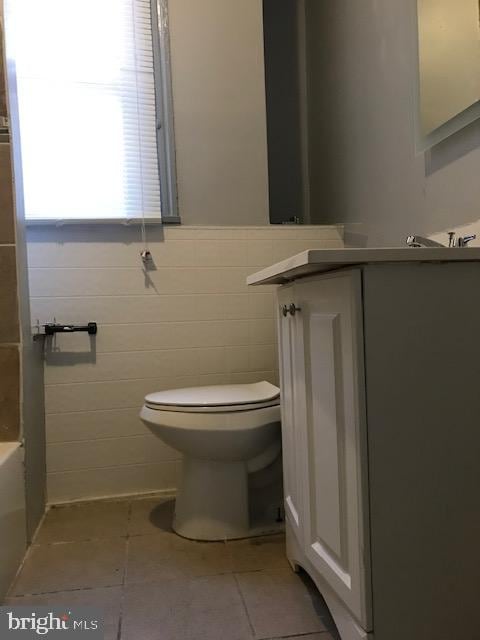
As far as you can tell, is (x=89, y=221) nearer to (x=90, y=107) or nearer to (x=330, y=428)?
(x=90, y=107)

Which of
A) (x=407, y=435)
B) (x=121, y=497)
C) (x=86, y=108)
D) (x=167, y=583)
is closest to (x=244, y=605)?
(x=167, y=583)

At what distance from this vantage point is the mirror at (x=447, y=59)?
1116 mm

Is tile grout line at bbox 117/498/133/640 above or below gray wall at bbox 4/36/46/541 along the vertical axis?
below

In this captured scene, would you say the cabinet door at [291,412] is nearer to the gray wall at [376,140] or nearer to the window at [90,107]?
the gray wall at [376,140]

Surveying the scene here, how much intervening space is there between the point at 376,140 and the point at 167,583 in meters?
1.55

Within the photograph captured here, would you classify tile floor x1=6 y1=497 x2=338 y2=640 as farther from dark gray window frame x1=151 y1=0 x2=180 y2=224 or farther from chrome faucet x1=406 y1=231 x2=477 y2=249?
dark gray window frame x1=151 y1=0 x2=180 y2=224

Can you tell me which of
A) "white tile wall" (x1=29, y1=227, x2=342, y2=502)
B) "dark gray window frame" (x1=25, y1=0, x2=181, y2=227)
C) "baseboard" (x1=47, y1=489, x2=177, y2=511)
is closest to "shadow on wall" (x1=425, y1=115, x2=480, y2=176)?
"white tile wall" (x1=29, y1=227, x2=342, y2=502)

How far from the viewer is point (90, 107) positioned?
1.86 meters

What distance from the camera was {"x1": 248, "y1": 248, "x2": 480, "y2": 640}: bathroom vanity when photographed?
780 mm

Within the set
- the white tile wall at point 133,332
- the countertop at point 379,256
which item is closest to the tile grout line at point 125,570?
the white tile wall at point 133,332

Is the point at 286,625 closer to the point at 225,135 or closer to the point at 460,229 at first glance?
the point at 460,229
